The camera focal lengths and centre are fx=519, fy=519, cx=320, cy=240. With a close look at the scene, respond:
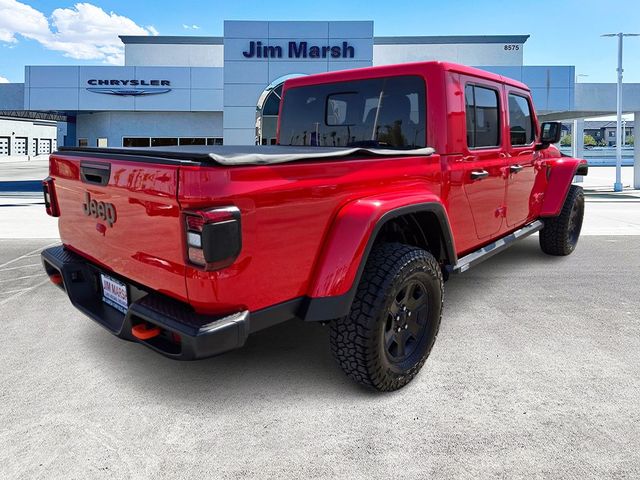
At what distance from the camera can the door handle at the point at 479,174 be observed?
12.6 feet

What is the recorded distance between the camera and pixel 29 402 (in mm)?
2824

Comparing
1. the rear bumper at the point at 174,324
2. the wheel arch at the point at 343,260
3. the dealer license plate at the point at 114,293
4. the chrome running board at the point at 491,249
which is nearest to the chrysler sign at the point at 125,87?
the chrome running board at the point at 491,249

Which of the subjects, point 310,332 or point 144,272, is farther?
point 310,332

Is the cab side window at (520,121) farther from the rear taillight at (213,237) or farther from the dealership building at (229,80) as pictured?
the dealership building at (229,80)

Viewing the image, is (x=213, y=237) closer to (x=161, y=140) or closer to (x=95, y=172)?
(x=95, y=172)

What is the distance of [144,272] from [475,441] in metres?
1.80

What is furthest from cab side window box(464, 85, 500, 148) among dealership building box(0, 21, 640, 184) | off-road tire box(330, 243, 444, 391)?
dealership building box(0, 21, 640, 184)

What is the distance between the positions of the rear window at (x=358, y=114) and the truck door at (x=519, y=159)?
47.2 inches

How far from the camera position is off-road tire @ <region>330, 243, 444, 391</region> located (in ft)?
8.96

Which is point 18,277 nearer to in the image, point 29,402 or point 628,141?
point 29,402

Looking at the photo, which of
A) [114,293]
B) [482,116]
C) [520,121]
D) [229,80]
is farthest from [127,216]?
[229,80]

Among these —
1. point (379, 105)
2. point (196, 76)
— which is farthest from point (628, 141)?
point (379, 105)

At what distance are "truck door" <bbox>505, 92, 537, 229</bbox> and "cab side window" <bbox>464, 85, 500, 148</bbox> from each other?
0.31 metres

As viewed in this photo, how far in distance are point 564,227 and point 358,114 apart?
139 inches
